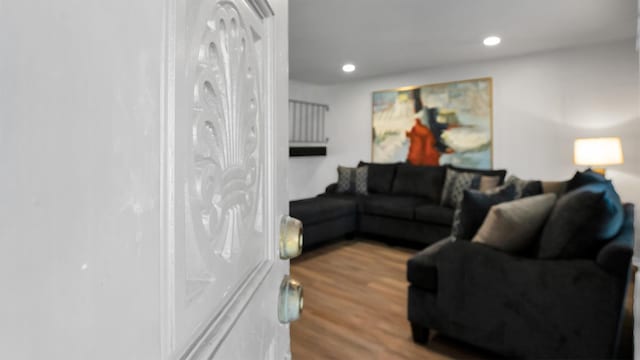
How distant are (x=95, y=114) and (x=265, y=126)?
0.35 meters

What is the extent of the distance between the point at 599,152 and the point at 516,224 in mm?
2342

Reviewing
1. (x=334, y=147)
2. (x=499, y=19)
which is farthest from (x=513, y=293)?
(x=334, y=147)

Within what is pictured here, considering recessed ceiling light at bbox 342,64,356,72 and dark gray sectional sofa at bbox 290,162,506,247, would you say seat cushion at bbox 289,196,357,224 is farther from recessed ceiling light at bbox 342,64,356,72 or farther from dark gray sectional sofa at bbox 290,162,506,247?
recessed ceiling light at bbox 342,64,356,72

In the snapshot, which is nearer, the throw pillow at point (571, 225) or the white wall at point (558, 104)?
the throw pillow at point (571, 225)

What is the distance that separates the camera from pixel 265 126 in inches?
21.2

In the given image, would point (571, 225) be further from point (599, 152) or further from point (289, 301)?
point (599, 152)

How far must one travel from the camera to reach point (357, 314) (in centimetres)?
249

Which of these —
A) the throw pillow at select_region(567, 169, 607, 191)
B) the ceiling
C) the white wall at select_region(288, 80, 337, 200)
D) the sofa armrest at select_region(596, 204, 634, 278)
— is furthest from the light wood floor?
the ceiling

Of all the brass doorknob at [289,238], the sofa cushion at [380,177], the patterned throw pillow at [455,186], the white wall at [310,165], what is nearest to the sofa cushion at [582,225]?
Result: the brass doorknob at [289,238]

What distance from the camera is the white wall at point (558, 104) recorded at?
11.7 ft

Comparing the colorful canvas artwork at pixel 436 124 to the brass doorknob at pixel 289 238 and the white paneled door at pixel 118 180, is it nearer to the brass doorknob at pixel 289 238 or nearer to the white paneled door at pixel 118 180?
the brass doorknob at pixel 289 238

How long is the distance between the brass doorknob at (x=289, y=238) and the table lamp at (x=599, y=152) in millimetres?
3798

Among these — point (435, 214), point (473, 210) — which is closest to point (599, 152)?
point (435, 214)

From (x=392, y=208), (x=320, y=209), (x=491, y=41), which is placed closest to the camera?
(x=491, y=41)
